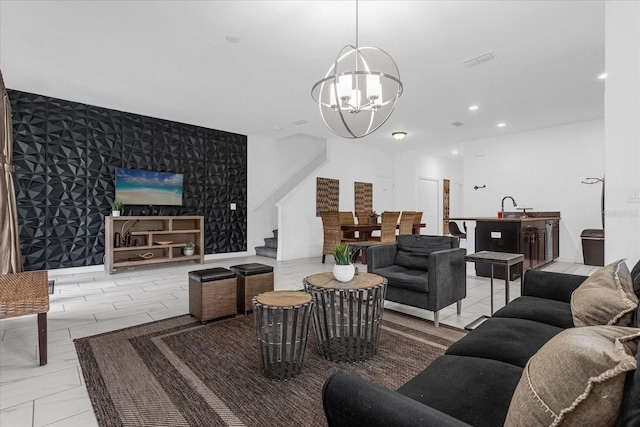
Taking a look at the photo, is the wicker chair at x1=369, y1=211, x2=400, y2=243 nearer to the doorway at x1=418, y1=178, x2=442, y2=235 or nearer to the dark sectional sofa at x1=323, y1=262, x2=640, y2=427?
the doorway at x1=418, y1=178, x2=442, y2=235

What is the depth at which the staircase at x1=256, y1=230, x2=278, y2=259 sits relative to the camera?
7334 millimetres

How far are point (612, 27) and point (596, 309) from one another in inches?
112

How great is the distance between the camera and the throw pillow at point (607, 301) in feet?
4.02

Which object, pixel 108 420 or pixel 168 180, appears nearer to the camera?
pixel 108 420

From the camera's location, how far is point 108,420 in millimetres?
1650

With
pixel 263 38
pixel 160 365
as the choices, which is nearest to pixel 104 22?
pixel 263 38

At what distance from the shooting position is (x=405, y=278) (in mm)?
3061

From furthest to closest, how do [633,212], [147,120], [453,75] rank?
[147,120] < [453,75] < [633,212]

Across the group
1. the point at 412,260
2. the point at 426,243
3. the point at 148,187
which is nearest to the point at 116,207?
the point at 148,187

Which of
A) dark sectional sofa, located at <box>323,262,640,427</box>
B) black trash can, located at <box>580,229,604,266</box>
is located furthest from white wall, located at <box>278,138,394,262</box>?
dark sectional sofa, located at <box>323,262,640,427</box>

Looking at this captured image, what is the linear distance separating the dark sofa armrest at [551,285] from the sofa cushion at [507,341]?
589mm

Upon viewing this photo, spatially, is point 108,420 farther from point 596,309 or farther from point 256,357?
point 596,309

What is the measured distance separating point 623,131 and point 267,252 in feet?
20.5

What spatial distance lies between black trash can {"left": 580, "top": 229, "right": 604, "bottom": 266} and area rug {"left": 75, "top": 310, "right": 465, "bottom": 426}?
5147mm
